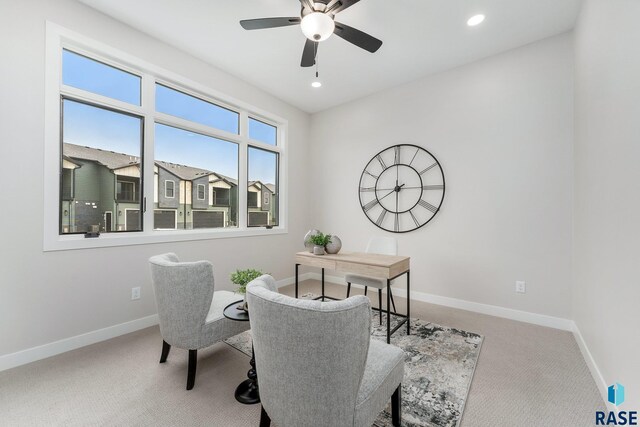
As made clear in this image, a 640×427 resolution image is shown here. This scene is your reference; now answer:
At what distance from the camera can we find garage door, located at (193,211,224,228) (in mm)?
3471

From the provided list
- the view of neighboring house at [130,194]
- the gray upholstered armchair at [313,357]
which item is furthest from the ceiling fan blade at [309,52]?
the gray upholstered armchair at [313,357]

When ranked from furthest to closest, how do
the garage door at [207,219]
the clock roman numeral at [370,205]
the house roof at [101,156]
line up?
the clock roman numeral at [370,205] → the garage door at [207,219] → the house roof at [101,156]

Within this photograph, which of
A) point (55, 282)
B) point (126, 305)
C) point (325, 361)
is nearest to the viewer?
point (325, 361)

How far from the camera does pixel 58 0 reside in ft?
7.54

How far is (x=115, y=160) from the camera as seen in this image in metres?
2.75

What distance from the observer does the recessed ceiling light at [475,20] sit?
2541 millimetres

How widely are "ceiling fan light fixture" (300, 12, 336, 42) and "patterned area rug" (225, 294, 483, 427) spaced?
Answer: 259 cm

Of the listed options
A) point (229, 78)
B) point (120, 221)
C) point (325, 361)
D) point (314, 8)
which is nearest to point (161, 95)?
point (229, 78)

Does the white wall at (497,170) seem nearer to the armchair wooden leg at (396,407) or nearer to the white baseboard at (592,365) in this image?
the white baseboard at (592,365)

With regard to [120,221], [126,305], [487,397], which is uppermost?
[120,221]

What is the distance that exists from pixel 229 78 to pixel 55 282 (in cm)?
297

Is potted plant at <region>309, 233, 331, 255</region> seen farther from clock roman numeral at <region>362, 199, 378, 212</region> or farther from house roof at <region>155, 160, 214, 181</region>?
house roof at <region>155, 160, 214, 181</region>

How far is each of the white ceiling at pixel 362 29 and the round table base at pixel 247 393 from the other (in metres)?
3.12

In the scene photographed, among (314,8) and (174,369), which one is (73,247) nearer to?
(174,369)
